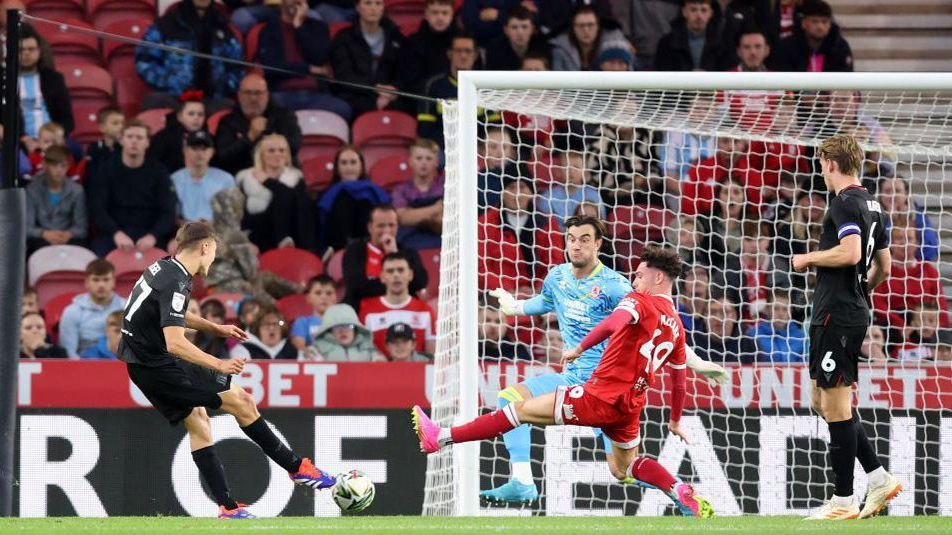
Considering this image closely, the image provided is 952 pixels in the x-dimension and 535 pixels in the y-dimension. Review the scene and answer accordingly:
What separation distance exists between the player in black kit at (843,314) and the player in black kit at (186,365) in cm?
251

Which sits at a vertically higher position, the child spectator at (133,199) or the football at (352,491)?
the child spectator at (133,199)

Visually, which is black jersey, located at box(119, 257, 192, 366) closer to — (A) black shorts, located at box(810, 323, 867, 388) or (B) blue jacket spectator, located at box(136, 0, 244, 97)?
(A) black shorts, located at box(810, 323, 867, 388)

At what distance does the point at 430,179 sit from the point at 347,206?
68cm

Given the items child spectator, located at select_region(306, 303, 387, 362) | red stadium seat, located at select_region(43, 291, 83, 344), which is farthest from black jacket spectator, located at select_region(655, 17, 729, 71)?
red stadium seat, located at select_region(43, 291, 83, 344)

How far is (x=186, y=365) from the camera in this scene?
7.36 metres

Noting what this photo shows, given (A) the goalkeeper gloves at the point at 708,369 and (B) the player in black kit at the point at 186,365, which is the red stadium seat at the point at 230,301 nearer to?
(B) the player in black kit at the point at 186,365

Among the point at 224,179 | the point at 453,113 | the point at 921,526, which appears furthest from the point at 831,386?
the point at 224,179

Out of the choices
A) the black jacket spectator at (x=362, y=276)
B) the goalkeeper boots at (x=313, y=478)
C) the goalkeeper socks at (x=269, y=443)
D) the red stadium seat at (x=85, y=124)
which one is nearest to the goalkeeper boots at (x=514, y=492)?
the goalkeeper boots at (x=313, y=478)

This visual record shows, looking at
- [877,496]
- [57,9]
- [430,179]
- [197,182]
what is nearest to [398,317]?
[430,179]

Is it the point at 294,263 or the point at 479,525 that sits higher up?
the point at 294,263

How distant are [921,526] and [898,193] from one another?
412 centimetres

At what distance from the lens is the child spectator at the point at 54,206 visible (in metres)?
11.1

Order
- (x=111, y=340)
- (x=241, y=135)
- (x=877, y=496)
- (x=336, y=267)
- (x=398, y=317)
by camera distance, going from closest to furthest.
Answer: (x=877, y=496)
(x=111, y=340)
(x=398, y=317)
(x=336, y=267)
(x=241, y=135)

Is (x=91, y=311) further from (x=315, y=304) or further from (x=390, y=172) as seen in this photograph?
(x=390, y=172)
